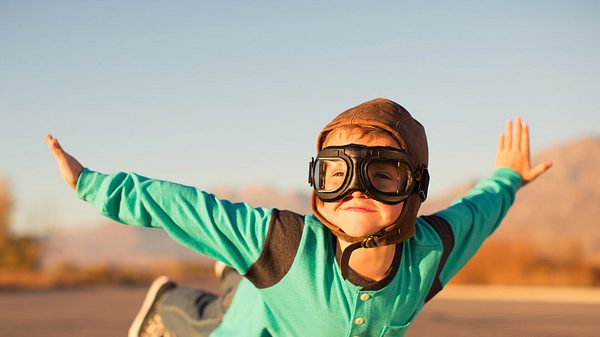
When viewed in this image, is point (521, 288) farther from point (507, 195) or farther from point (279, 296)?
point (279, 296)

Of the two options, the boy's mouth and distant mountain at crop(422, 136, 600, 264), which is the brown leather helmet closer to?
the boy's mouth

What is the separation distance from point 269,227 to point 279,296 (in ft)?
0.92

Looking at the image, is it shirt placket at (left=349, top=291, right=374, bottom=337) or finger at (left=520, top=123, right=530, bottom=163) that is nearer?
shirt placket at (left=349, top=291, right=374, bottom=337)

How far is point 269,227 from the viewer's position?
2801mm

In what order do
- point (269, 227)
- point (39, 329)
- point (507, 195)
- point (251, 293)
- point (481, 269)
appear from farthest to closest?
point (481, 269)
point (39, 329)
point (507, 195)
point (251, 293)
point (269, 227)

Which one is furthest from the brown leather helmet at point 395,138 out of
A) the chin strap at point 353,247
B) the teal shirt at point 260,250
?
the teal shirt at point 260,250

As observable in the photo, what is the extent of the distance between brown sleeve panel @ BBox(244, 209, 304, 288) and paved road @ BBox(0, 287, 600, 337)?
12.5 feet

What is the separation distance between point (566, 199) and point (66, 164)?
3619 inches

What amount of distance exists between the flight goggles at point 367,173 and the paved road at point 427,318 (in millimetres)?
4141

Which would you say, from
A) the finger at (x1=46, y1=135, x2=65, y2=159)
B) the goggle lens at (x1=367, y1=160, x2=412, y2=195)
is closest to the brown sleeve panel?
the goggle lens at (x1=367, y1=160, x2=412, y2=195)

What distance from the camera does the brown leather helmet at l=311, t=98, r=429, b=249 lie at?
261 centimetres

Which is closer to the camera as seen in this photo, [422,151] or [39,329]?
[422,151]

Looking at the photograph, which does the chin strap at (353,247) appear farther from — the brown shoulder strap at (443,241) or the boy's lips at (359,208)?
the brown shoulder strap at (443,241)

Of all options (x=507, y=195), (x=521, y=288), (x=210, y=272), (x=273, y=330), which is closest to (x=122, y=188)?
(x=273, y=330)
